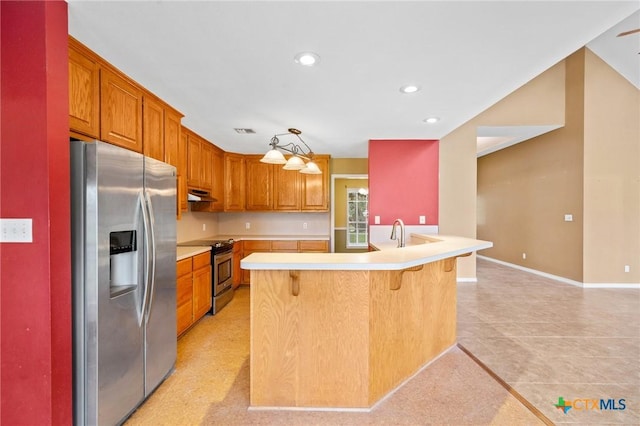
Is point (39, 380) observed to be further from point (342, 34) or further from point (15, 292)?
point (342, 34)

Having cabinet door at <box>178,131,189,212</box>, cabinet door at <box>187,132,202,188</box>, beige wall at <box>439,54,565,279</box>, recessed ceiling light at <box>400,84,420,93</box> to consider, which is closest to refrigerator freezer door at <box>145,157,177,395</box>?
cabinet door at <box>178,131,189,212</box>

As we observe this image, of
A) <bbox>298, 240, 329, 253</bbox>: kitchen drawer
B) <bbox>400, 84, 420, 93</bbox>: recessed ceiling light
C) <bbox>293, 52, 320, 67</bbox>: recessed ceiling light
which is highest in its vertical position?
<bbox>400, 84, 420, 93</bbox>: recessed ceiling light

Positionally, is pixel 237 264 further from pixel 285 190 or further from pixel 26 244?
pixel 26 244

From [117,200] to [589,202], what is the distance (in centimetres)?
642

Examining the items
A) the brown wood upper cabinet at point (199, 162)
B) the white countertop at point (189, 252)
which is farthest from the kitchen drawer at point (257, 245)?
the white countertop at point (189, 252)

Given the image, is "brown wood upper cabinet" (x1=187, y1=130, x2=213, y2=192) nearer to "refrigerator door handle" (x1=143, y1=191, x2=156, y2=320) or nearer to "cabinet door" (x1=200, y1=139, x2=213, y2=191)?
"cabinet door" (x1=200, y1=139, x2=213, y2=191)

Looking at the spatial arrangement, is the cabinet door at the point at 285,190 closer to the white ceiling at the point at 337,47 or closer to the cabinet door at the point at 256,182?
the cabinet door at the point at 256,182

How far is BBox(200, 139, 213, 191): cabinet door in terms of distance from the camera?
Answer: 4168 mm

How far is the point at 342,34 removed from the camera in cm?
169

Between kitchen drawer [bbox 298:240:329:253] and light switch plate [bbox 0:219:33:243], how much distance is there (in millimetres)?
3785

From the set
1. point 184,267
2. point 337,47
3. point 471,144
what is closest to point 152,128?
point 184,267

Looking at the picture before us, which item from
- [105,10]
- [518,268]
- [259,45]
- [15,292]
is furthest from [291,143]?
[518,268]

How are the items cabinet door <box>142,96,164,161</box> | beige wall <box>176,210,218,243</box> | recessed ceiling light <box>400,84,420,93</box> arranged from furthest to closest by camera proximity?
beige wall <box>176,210,218,243</box> → cabinet door <box>142,96,164,161</box> → recessed ceiling light <box>400,84,420,93</box>

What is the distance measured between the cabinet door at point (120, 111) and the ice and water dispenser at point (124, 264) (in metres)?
0.81
